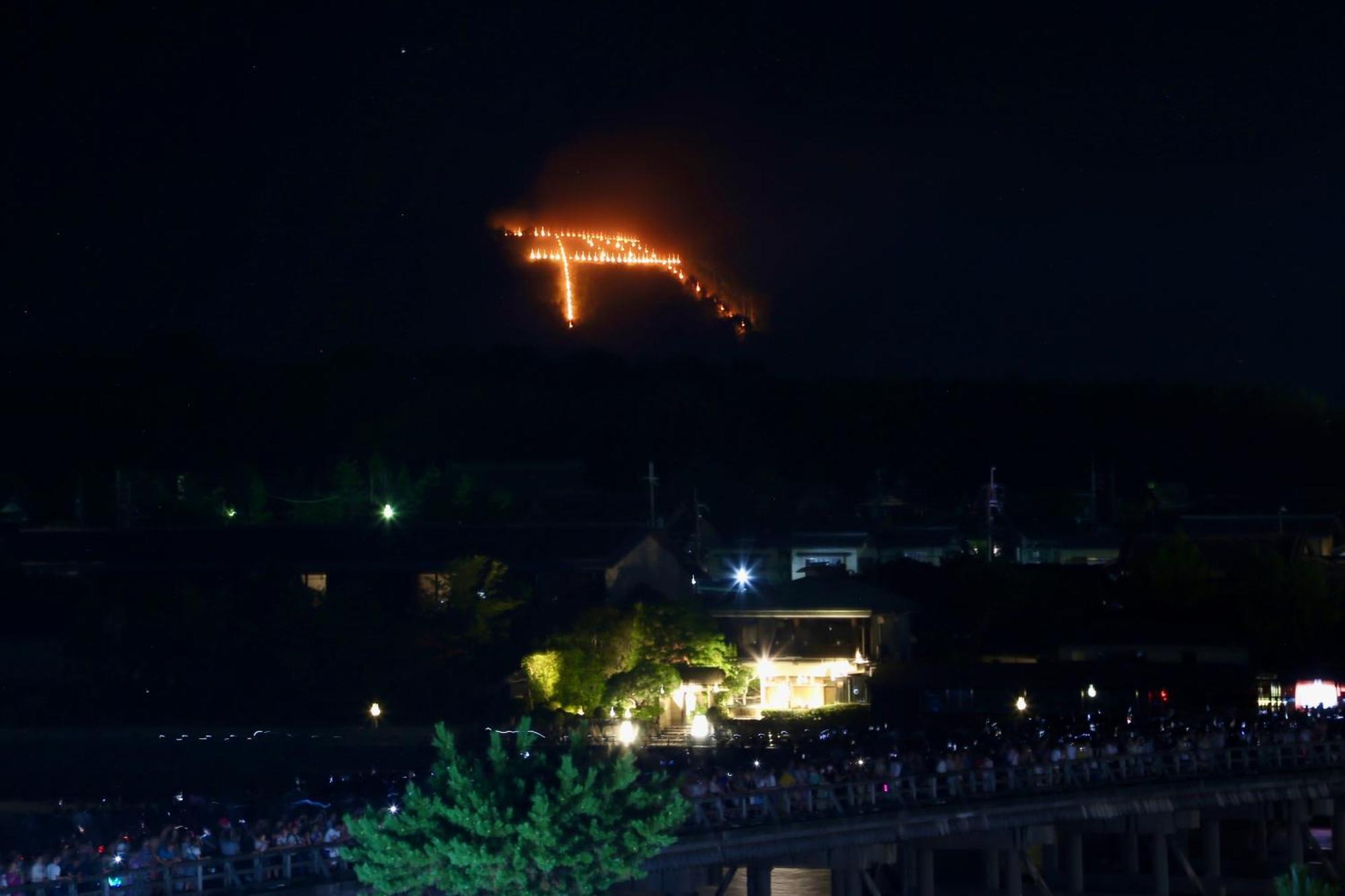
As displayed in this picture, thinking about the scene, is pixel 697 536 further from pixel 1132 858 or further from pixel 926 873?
pixel 926 873

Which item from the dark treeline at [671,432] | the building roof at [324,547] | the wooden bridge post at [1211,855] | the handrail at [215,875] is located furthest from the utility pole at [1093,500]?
the handrail at [215,875]

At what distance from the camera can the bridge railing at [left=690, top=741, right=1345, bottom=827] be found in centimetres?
2636

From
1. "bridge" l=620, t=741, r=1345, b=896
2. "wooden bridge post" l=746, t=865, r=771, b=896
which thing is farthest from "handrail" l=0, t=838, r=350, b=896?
"wooden bridge post" l=746, t=865, r=771, b=896

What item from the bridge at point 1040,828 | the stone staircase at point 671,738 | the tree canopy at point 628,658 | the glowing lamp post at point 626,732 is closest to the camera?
the bridge at point 1040,828

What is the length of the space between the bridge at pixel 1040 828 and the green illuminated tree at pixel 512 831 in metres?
4.12

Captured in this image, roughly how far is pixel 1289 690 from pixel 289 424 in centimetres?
6556

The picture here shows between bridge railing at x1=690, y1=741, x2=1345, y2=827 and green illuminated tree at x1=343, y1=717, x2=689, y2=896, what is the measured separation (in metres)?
5.02

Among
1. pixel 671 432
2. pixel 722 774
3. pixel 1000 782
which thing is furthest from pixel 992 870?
pixel 671 432

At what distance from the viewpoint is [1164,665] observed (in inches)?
1818

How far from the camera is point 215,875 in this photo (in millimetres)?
20609

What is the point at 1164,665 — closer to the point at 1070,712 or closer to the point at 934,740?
the point at 1070,712

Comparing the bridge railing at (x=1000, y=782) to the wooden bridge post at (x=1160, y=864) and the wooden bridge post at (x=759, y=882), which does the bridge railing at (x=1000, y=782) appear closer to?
the wooden bridge post at (x=759, y=882)

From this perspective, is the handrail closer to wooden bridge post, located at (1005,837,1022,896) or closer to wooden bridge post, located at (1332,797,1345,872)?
wooden bridge post, located at (1005,837,1022,896)

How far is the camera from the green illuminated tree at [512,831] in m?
19.7
